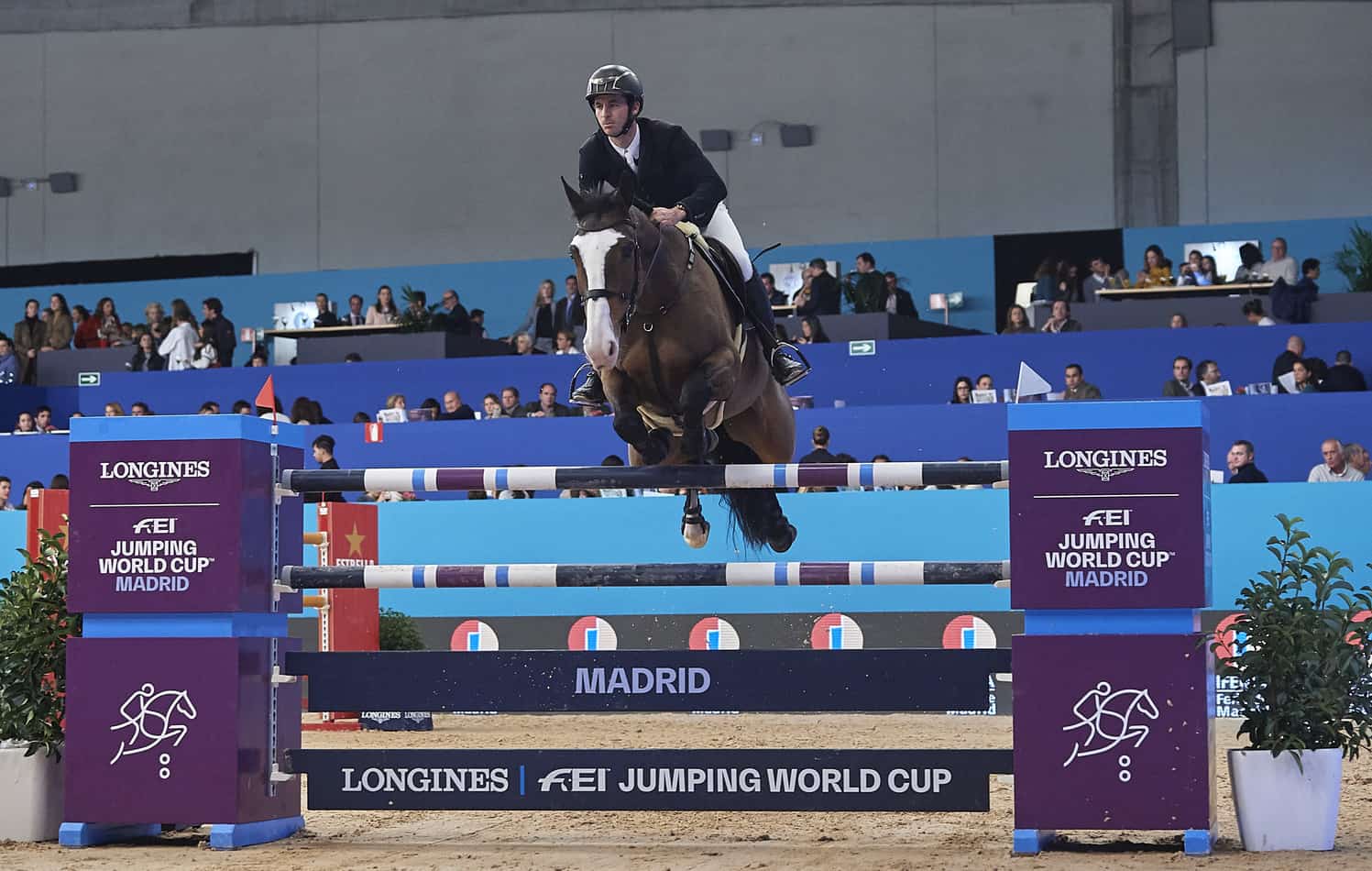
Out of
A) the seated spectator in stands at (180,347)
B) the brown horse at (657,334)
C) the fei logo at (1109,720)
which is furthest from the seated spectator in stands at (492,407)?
the fei logo at (1109,720)

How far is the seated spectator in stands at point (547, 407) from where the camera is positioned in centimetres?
1335

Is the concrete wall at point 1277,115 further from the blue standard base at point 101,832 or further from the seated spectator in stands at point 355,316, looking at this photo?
the blue standard base at point 101,832

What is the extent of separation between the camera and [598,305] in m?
5.07

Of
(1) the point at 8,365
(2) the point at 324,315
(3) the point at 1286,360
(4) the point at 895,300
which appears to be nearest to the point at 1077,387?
(3) the point at 1286,360

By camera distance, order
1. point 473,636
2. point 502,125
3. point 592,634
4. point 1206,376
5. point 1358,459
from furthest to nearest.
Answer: point 502,125 → point 1206,376 → point 473,636 → point 592,634 → point 1358,459

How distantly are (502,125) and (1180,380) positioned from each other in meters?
11.0

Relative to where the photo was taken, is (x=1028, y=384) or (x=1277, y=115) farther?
(x=1277, y=115)

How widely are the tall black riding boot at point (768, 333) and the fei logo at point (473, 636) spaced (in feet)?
17.7

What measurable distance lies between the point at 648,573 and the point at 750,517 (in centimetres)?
157

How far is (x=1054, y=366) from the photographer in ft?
43.0

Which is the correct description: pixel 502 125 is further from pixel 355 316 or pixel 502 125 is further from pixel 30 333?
pixel 30 333

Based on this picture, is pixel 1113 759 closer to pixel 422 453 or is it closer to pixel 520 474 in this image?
pixel 520 474

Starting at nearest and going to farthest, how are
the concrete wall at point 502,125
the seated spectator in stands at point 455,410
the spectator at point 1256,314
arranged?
the spectator at point 1256,314 < the seated spectator in stands at point 455,410 < the concrete wall at point 502,125

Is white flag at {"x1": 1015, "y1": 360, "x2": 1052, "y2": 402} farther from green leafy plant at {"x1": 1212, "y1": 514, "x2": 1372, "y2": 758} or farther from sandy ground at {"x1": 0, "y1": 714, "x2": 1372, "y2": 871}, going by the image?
green leafy plant at {"x1": 1212, "y1": 514, "x2": 1372, "y2": 758}
